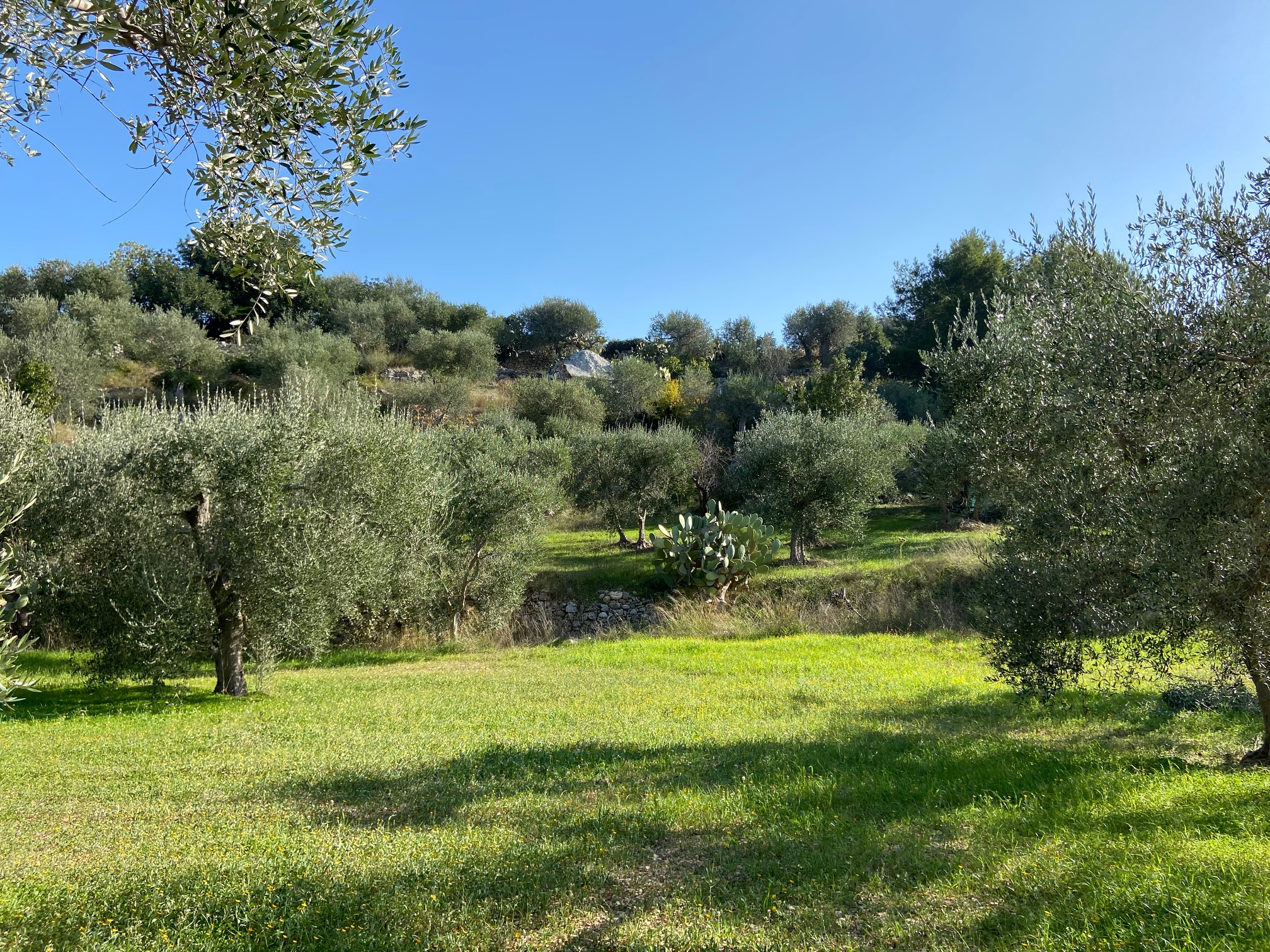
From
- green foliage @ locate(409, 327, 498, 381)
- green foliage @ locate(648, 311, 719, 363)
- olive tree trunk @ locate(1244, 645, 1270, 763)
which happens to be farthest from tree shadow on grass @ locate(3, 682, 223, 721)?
green foliage @ locate(648, 311, 719, 363)

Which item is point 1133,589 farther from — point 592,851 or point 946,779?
point 592,851

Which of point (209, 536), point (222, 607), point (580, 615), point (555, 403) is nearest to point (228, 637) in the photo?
point (222, 607)

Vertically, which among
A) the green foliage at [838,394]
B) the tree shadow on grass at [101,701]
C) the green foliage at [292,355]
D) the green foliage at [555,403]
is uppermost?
the green foliage at [292,355]

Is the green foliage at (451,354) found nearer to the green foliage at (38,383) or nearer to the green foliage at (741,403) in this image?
the green foliage at (741,403)

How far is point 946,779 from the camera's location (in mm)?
6934

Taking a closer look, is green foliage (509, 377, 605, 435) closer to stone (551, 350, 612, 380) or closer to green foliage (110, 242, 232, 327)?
stone (551, 350, 612, 380)

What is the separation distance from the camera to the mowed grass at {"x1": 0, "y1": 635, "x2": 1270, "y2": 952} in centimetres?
420

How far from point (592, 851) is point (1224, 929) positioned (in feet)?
12.6

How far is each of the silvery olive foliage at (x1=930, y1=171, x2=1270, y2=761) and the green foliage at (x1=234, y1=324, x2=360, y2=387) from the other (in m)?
38.2

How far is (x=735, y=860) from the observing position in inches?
206

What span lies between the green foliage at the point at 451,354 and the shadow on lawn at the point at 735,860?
45.1 m

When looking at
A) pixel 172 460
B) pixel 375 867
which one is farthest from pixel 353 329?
pixel 375 867

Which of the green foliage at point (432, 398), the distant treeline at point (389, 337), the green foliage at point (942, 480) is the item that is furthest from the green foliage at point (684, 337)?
the green foliage at point (942, 480)

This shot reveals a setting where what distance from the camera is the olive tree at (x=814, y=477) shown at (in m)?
24.2
